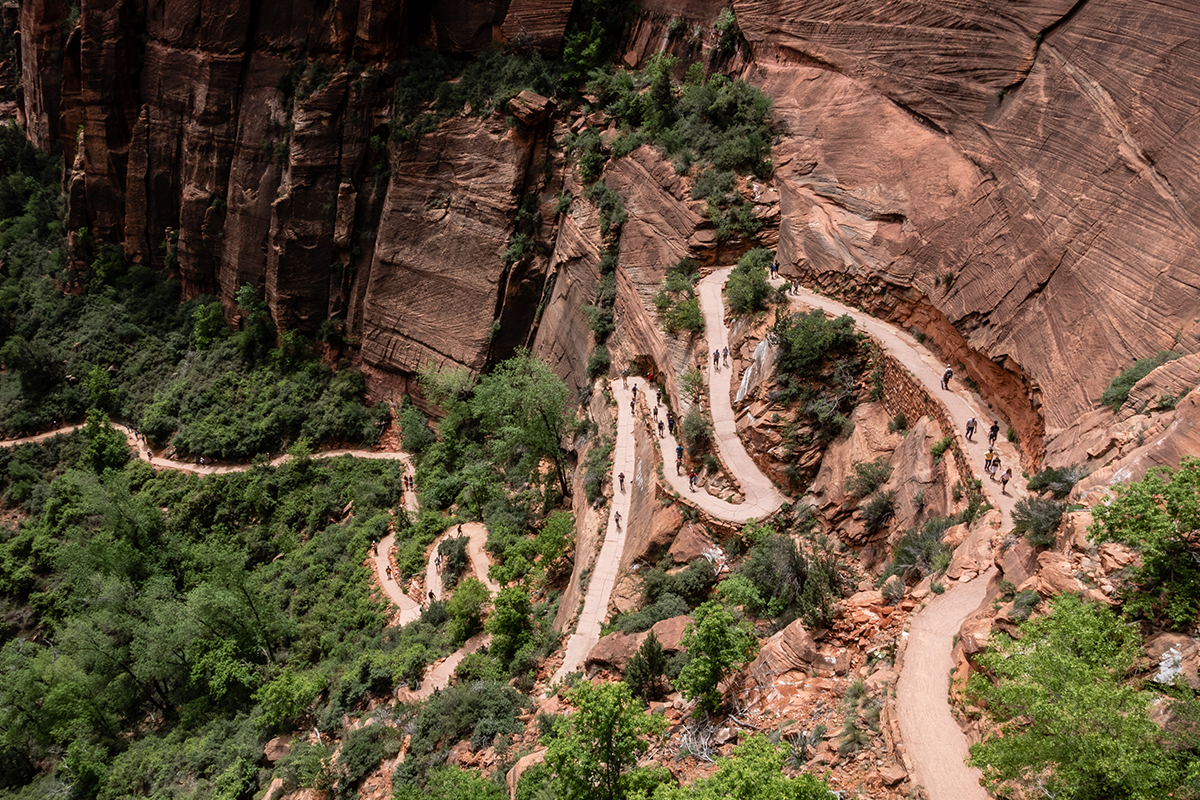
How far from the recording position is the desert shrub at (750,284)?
2950 cm

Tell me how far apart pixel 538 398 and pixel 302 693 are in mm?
16039

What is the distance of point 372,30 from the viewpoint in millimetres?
43531

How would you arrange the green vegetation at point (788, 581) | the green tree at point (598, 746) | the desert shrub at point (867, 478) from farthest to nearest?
the desert shrub at point (867, 478) → the green vegetation at point (788, 581) → the green tree at point (598, 746)

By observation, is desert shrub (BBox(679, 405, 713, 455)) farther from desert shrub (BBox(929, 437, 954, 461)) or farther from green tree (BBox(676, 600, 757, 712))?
green tree (BBox(676, 600, 757, 712))

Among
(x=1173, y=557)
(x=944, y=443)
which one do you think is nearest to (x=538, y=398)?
(x=944, y=443)

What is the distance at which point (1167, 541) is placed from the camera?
11.8m

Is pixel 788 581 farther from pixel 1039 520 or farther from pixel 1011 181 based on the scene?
pixel 1011 181

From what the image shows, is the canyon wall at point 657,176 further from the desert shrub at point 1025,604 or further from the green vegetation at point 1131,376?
the desert shrub at point 1025,604

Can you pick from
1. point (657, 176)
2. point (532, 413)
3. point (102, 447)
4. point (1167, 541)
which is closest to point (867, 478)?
point (1167, 541)

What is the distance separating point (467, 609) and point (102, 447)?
3355 cm

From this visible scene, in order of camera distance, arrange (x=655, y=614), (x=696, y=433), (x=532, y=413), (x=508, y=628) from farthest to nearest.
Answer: (x=532, y=413) < (x=696, y=433) < (x=508, y=628) < (x=655, y=614)

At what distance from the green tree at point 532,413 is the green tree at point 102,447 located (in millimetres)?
27420

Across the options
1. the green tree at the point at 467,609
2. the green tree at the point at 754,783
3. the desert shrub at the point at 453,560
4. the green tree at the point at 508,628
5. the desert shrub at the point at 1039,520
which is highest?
the desert shrub at the point at 1039,520

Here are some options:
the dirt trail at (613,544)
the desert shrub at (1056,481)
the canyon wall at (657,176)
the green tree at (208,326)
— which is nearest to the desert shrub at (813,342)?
the canyon wall at (657,176)
